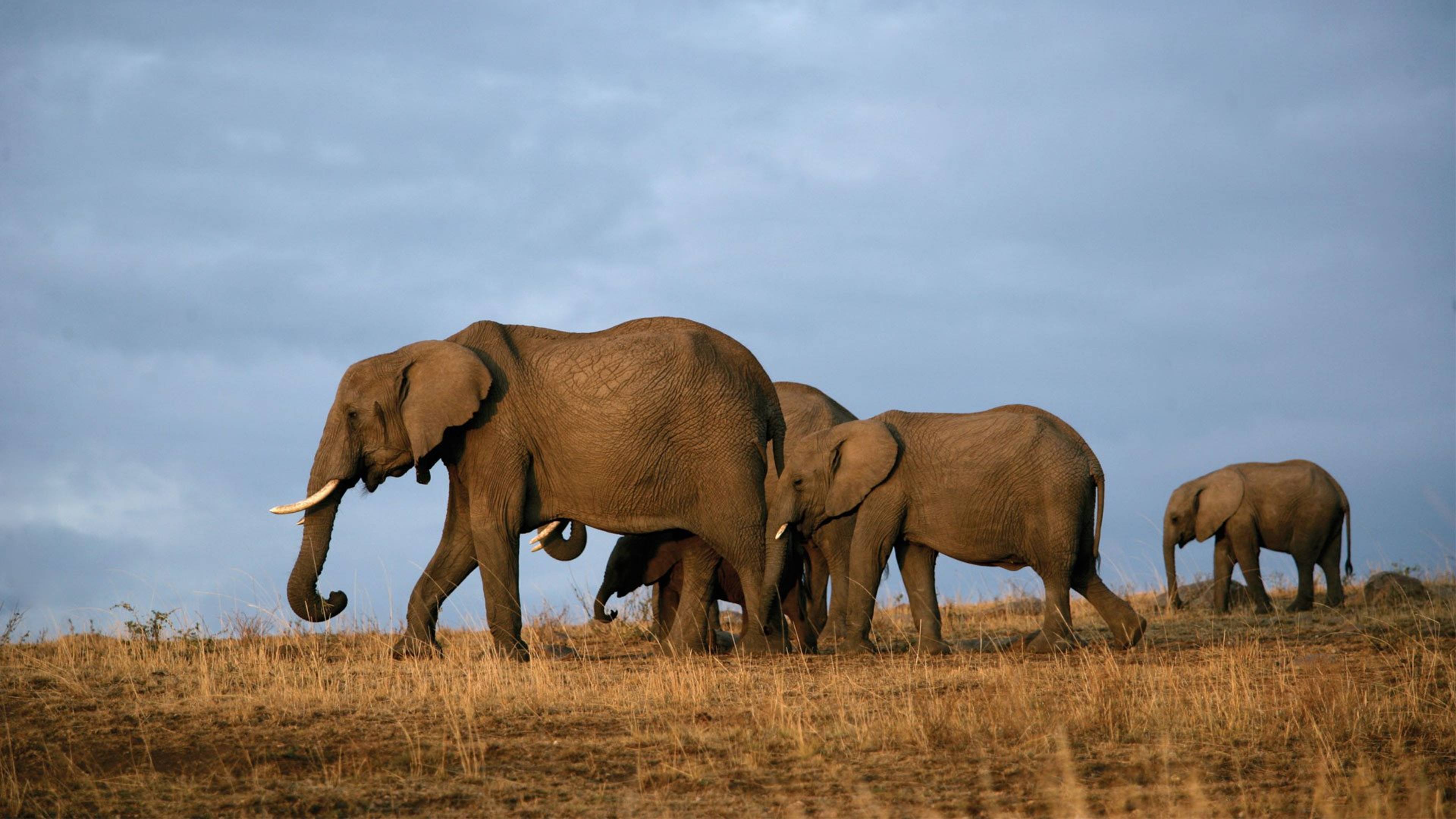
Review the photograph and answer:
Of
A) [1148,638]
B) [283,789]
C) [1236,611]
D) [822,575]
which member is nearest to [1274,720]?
[283,789]

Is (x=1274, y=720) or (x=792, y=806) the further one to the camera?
(x=1274, y=720)

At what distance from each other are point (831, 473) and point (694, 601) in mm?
2109

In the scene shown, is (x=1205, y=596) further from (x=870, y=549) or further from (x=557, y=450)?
(x=557, y=450)

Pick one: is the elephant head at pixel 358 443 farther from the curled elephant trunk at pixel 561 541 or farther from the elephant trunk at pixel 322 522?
the curled elephant trunk at pixel 561 541

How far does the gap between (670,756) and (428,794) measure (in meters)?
1.42

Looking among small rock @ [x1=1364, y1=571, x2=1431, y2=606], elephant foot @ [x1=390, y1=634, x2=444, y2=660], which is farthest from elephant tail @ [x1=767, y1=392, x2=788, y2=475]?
small rock @ [x1=1364, y1=571, x2=1431, y2=606]

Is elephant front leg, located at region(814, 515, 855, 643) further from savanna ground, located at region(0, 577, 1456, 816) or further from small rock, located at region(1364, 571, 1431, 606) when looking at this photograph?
small rock, located at region(1364, 571, 1431, 606)

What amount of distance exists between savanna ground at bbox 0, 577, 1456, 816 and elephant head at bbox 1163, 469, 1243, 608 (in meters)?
11.8

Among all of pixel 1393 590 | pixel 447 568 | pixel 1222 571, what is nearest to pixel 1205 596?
pixel 1222 571

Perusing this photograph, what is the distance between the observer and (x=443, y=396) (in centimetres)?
1296

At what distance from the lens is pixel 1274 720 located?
8.74 m

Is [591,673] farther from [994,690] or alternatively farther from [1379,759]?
[1379,759]

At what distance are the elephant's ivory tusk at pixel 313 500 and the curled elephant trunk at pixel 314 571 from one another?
0.11 meters

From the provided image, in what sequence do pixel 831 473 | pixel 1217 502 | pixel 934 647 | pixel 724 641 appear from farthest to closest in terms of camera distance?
pixel 1217 502
pixel 724 641
pixel 831 473
pixel 934 647
